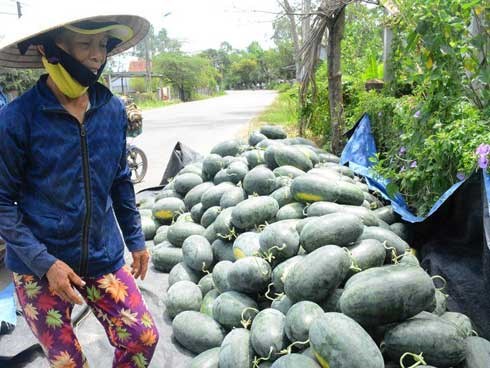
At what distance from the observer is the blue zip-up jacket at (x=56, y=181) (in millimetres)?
1771

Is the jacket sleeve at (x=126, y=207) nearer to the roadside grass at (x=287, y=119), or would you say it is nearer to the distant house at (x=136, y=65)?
the roadside grass at (x=287, y=119)

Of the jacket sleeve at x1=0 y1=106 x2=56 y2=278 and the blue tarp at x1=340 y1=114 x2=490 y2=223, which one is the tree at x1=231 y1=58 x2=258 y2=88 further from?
the jacket sleeve at x1=0 y1=106 x2=56 y2=278

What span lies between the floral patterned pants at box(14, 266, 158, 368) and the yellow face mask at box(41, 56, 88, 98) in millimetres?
776

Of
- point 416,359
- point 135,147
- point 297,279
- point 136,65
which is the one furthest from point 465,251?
point 136,65

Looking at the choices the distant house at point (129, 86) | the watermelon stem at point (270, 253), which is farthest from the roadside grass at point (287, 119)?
the distant house at point (129, 86)

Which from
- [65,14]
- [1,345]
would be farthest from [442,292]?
[1,345]

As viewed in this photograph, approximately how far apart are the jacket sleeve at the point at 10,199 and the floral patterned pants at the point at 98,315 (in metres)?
0.17

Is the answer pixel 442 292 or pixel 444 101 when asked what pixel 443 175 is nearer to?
pixel 444 101

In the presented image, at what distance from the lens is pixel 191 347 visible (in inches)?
115

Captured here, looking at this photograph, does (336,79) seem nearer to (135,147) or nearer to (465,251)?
(135,147)

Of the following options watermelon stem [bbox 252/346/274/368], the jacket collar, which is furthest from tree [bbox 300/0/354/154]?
the jacket collar

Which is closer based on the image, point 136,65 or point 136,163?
point 136,163

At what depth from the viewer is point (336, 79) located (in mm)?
6711

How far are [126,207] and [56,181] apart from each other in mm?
493
